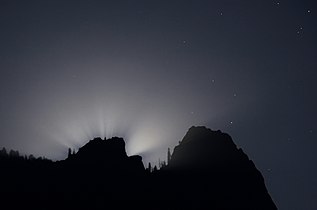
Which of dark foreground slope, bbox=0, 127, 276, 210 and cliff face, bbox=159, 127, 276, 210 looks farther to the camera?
cliff face, bbox=159, 127, 276, 210

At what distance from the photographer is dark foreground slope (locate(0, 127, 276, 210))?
7962 cm

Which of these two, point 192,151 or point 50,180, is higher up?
Result: point 192,151

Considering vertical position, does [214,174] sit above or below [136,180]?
above

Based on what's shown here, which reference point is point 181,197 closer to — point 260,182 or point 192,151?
point 192,151

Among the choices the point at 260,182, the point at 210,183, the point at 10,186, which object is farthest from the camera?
the point at 260,182

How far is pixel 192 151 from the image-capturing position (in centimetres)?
12888

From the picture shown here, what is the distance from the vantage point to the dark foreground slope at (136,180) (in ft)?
261

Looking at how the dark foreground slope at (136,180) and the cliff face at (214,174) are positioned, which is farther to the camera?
the cliff face at (214,174)

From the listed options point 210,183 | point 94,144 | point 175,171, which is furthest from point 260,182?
point 94,144

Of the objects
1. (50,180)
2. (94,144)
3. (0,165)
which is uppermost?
(94,144)

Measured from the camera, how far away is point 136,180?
99500 millimetres

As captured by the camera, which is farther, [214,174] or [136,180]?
[214,174]

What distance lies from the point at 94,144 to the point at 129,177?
558 inches

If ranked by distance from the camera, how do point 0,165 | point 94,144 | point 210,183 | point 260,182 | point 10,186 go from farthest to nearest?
point 260,182
point 210,183
point 94,144
point 0,165
point 10,186
